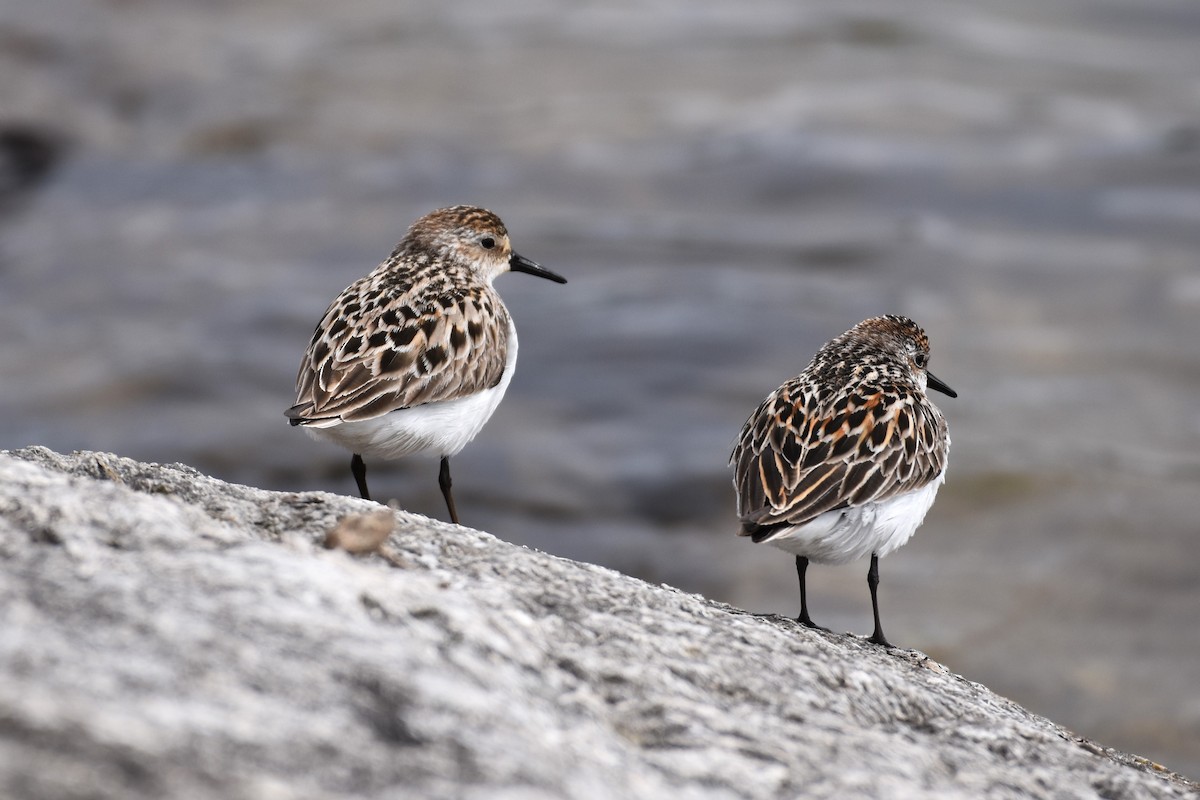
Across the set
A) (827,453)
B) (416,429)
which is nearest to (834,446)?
(827,453)

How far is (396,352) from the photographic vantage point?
795 cm

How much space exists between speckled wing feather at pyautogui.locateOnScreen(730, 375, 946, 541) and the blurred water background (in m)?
6.16

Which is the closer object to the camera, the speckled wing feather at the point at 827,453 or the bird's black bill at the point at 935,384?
the speckled wing feather at the point at 827,453

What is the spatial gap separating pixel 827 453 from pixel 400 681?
3.47 metres

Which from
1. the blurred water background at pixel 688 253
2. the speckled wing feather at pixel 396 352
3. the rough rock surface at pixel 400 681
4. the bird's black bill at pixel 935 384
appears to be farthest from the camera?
the blurred water background at pixel 688 253

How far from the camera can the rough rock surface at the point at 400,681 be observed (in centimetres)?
351

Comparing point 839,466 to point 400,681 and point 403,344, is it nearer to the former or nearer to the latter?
point 403,344

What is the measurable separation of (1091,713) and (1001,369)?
6.15m

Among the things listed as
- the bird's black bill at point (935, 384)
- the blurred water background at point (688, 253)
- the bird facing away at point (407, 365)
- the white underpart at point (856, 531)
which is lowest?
the white underpart at point (856, 531)

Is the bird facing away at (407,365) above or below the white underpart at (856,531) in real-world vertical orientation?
above

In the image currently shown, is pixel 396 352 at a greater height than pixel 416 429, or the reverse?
pixel 396 352

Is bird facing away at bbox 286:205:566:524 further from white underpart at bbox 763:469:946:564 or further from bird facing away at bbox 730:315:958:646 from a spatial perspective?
white underpart at bbox 763:469:946:564

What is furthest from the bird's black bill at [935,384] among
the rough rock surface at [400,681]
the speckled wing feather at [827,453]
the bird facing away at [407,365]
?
the rough rock surface at [400,681]

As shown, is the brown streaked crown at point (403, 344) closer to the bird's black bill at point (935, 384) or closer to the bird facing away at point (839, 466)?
the bird facing away at point (839, 466)
